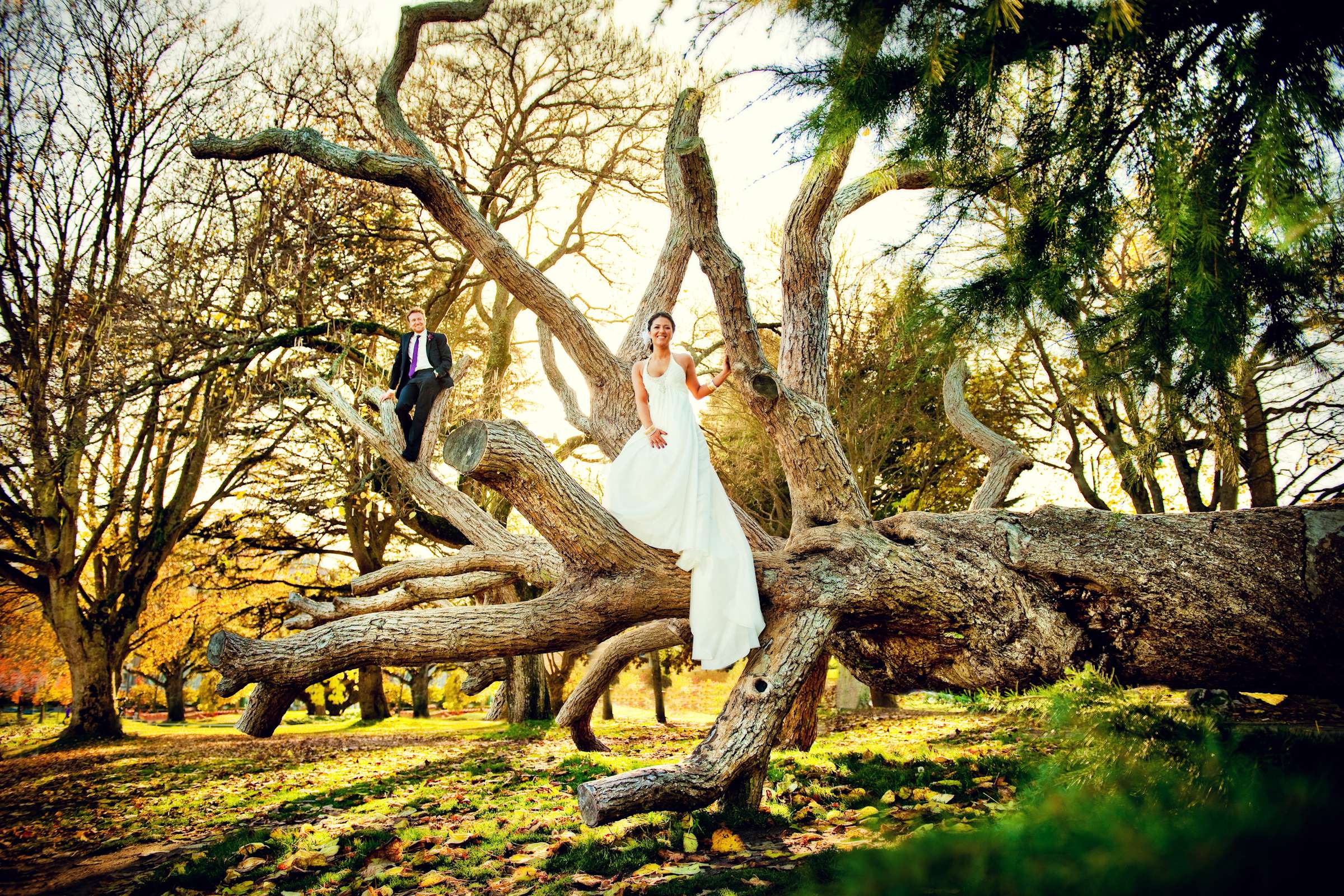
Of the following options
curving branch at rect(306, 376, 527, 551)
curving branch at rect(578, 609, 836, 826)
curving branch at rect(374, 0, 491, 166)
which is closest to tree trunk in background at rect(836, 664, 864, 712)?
curving branch at rect(306, 376, 527, 551)

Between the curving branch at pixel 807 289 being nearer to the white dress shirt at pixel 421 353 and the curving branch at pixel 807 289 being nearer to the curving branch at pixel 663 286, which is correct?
the curving branch at pixel 663 286

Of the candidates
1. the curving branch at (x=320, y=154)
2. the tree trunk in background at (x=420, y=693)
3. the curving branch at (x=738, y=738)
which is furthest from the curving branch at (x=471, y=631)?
the tree trunk in background at (x=420, y=693)

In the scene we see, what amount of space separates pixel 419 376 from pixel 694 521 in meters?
4.02

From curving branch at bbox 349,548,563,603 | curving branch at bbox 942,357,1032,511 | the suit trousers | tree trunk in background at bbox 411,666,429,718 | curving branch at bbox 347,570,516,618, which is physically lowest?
tree trunk in background at bbox 411,666,429,718

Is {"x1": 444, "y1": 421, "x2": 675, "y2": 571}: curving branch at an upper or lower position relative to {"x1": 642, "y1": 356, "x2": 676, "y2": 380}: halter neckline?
lower

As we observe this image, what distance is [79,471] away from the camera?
12367mm

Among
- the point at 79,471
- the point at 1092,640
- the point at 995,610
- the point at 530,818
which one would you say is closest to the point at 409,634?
the point at 530,818

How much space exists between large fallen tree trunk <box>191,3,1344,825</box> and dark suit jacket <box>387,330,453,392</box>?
1607 mm

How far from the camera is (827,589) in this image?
5.13m

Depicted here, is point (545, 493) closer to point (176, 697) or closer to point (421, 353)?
point (421, 353)

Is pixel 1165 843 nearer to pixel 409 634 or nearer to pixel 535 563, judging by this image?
pixel 409 634

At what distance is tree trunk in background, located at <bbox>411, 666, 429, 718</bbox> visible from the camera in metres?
27.8

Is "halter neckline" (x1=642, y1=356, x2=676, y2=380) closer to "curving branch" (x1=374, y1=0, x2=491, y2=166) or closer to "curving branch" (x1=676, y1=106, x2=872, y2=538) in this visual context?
"curving branch" (x1=676, y1=106, x2=872, y2=538)

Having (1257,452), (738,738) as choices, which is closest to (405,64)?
(738,738)
